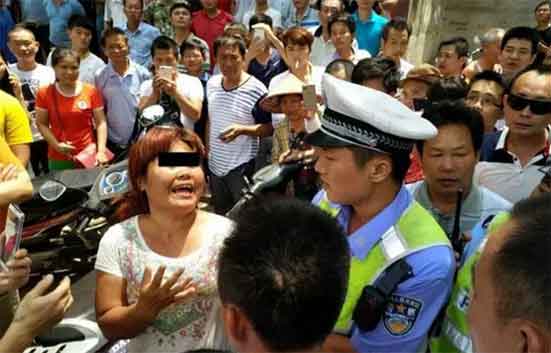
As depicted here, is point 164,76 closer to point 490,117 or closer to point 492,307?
point 490,117

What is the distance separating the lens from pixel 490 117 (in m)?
3.83

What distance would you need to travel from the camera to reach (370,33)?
6.81 meters

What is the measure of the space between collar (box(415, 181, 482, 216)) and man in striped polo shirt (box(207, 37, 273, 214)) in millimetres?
2256

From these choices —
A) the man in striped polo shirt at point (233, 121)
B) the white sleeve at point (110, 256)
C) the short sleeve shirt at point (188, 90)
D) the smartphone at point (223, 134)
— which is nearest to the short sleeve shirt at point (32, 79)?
the short sleeve shirt at point (188, 90)

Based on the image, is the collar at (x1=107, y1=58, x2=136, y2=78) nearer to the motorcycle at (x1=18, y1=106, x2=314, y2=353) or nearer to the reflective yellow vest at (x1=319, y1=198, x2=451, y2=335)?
the motorcycle at (x1=18, y1=106, x2=314, y2=353)

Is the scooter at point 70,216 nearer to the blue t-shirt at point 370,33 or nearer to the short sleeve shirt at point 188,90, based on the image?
the short sleeve shirt at point 188,90

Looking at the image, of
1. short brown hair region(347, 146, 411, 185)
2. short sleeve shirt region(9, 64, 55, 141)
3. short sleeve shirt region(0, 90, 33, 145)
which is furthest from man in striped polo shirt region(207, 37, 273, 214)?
short brown hair region(347, 146, 411, 185)

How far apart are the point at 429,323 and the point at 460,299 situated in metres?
0.13

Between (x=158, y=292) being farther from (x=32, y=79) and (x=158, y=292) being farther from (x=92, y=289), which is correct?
(x=32, y=79)

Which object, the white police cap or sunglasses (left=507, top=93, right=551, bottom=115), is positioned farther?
sunglasses (left=507, top=93, right=551, bottom=115)

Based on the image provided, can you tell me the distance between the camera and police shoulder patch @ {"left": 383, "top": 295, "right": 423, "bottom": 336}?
5.94 ft

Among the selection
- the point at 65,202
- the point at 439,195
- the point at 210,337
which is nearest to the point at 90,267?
the point at 65,202

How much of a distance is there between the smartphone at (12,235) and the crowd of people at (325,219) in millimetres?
36

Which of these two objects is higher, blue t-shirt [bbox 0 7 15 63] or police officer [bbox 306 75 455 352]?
police officer [bbox 306 75 455 352]
